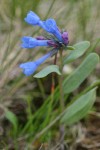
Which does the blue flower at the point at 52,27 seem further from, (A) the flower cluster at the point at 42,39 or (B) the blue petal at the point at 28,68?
(B) the blue petal at the point at 28,68

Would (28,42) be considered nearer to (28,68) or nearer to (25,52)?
(28,68)

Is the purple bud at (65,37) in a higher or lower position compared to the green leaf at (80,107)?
higher

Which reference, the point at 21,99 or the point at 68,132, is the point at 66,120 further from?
the point at 21,99

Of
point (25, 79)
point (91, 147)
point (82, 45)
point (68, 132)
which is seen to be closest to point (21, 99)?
point (25, 79)

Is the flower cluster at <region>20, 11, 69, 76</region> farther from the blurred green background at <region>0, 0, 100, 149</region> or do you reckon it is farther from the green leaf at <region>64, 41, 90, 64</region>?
the blurred green background at <region>0, 0, 100, 149</region>

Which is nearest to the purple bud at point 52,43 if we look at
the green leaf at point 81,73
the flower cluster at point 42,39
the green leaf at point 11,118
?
the flower cluster at point 42,39

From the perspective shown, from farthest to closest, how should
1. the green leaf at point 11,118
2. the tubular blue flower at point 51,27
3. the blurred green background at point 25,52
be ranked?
the blurred green background at point 25,52, the green leaf at point 11,118, the tubular blue flower at point 51,27
